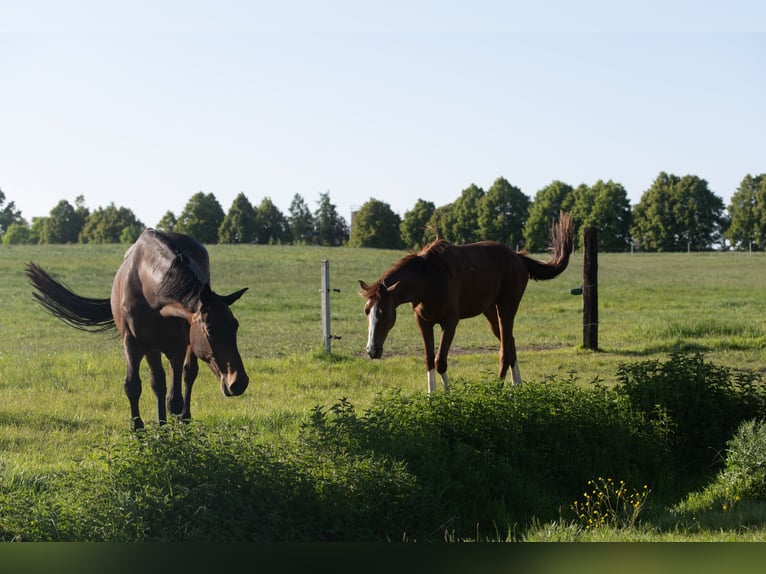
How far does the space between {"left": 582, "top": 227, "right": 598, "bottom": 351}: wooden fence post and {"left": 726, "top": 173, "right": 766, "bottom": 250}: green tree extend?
3177 cm

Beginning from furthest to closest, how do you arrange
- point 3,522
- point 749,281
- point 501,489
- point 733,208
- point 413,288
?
point 733,208, point 749,281, point 413,288, point 501,489, point 3,522

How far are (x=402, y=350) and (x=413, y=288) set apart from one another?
21.0 ft

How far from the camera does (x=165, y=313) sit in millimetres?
5695

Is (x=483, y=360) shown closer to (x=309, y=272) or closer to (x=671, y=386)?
(x=671, y=386)

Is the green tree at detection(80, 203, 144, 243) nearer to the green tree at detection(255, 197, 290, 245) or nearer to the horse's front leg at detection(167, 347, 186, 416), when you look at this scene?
the green tree at detection(255, 197, 290, 245)

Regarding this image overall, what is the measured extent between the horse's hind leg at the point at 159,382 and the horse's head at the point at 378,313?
5.75ft

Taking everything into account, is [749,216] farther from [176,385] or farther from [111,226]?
[176,385]

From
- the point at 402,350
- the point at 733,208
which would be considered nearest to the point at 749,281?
the point at 733,208

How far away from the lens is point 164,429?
5.30 metres

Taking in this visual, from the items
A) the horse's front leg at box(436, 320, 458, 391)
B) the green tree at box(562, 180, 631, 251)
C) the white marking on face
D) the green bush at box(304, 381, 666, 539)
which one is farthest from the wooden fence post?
the green tree at box(562, 180, 631, 251)

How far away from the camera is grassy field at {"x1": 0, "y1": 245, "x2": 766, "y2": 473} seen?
777 cm

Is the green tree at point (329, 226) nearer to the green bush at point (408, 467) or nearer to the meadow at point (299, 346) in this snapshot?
the meadow at point (299, 346)

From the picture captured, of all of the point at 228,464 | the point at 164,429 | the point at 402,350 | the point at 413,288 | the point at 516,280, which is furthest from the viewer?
the point at 402,350

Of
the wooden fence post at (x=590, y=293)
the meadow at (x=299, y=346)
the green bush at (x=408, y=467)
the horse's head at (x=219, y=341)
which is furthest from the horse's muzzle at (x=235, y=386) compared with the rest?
the wooden fence post at (x=590, y=293)
